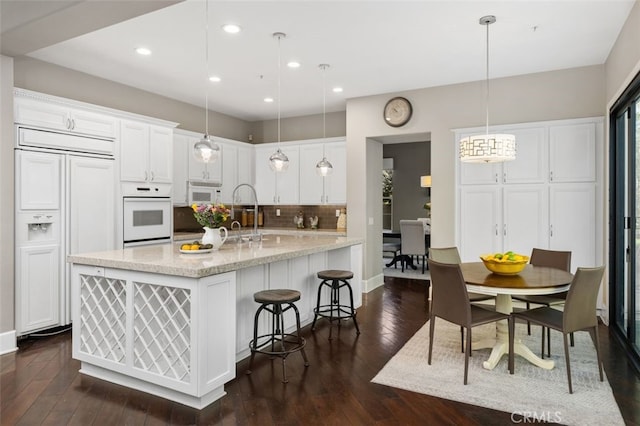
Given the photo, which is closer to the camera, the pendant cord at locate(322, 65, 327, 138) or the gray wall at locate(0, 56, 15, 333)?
the gray wall at locate(0, 56, 15, 333)

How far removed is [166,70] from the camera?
5035 mm

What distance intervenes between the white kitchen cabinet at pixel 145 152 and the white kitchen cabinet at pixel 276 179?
2.05 m

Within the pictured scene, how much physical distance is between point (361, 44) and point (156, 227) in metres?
3.36

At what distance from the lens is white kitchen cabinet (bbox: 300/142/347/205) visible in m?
6.68

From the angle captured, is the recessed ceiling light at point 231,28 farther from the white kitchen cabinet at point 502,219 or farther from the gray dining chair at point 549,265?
the gray dining chair at point 549,265

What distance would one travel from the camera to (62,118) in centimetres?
432

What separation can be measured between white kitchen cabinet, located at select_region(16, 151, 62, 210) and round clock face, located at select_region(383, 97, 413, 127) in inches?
166

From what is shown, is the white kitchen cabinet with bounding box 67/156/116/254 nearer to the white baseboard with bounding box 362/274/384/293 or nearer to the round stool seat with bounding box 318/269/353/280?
the round stool seat with bounding box 318/269/353/280

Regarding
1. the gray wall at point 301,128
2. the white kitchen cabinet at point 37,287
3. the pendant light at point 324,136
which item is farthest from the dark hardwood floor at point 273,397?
the gray wall at point 301,128

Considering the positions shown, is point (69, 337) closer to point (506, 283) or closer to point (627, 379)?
point (506, 283)

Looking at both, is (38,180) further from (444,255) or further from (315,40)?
(444,255)

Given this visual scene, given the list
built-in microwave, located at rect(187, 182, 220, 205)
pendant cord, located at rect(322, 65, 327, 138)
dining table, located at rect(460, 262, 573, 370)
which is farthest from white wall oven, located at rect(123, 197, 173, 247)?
dining table, located at rect(460, 262, 573, 370)

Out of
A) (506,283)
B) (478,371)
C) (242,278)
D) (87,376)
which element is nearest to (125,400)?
(87,376)

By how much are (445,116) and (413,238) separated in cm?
295
